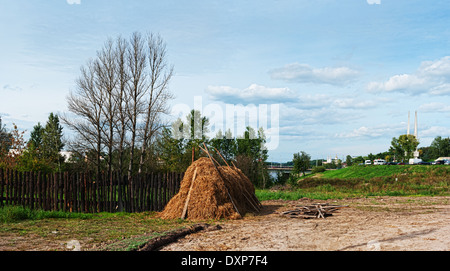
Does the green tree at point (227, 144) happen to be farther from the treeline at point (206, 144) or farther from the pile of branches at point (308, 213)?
the pile of branches at point (308, 213)

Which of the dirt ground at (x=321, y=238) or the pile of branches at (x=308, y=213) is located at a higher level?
the dirt ground at (x=321, y=238)

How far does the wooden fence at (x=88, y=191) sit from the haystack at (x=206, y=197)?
4.49 ft

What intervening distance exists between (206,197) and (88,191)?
486 centimetres

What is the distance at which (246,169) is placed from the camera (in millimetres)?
37344

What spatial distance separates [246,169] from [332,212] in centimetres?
2331

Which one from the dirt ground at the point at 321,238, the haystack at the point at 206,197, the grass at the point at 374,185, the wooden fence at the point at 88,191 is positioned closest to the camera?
the dirt ground at the point at 321,238

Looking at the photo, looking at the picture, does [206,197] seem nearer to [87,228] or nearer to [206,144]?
[87,228]

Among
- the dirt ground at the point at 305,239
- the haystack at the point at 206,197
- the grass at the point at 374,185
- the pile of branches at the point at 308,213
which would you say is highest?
the haystack at the point at 206,197

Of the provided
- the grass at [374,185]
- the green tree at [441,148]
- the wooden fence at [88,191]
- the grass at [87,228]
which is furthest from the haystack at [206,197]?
the green tree at [441,148]

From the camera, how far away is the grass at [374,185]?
2281 cm

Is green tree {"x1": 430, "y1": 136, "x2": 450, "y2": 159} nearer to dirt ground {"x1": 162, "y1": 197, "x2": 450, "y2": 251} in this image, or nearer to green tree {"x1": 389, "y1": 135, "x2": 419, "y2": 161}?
green tree {"x1": 389, "y1": 135, "x2": 419, "y2": 161}

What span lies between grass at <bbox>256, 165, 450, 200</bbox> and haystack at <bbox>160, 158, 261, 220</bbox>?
7692 millimetres

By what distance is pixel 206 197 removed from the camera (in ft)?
39.9

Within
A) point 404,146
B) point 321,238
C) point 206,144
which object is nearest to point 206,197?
point 321,238
